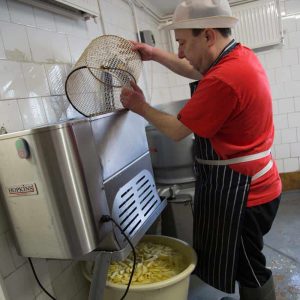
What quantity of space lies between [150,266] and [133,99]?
0.73 metres

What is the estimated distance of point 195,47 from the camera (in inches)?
45.3

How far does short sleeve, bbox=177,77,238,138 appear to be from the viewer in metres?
1.00

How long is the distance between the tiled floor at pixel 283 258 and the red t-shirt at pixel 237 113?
82 cm

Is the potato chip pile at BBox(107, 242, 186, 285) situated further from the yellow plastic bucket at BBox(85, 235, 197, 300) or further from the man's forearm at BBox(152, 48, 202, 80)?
the man's forearm at BBox(152, 48, 202, 80)

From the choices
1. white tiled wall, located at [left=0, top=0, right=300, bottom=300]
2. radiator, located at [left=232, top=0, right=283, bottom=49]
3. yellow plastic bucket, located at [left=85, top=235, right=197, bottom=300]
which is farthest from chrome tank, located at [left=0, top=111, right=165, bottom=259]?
radiator, located at [left=232, top=0, right=283, bottom=49]

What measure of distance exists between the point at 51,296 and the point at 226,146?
87 cm

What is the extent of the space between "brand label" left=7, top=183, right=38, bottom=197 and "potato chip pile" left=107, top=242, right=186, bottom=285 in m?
0.59

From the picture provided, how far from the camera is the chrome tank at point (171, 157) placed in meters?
1.77

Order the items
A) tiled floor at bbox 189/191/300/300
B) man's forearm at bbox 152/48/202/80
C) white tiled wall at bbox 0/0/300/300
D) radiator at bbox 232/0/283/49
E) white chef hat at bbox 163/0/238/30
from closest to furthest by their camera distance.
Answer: white tiled wall at bbox 0/0/300/300 → white chef hat at bbox 163/0/238/30 → man's forearm at bbox 152/48/202/80 → tiled floor at bbox 189/191/300/300 → radiator at bbox 232/0/283/49

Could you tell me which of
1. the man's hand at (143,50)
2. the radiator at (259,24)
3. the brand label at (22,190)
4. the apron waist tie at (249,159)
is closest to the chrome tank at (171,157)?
the apron waist tie at (249,159)

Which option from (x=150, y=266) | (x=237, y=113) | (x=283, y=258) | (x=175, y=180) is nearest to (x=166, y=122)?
(x=237, y=113)

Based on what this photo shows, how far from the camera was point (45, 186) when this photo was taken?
2.55 ft

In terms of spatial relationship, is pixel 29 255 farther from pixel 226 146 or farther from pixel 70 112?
pixel 226 146

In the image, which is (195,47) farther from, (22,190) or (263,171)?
(22,190)
